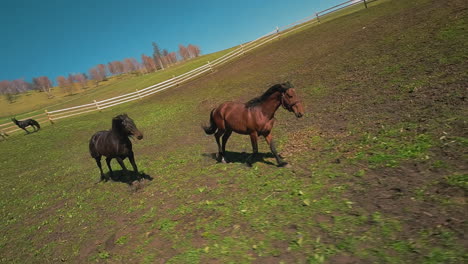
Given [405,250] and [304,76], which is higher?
[304,76]

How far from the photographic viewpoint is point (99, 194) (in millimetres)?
8375

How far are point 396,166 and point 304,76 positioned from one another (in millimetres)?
13324

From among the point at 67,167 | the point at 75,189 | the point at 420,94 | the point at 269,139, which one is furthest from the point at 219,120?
the point at 67,167

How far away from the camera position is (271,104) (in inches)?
270

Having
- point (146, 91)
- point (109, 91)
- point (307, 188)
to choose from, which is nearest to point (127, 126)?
point (307, 188)

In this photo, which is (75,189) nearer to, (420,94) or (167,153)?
(167,153)

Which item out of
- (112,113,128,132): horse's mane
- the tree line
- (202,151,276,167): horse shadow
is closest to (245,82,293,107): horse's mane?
(202,151,276,167): horse shadow

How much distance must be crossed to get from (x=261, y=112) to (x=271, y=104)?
396 millimetres

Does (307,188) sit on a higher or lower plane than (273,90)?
lower

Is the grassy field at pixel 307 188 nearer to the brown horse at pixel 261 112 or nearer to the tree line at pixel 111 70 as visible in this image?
the brown horse at pixel 261 112

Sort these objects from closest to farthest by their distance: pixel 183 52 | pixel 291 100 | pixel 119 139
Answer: pixel 291 100, pixel 119 139, pixel 183 52

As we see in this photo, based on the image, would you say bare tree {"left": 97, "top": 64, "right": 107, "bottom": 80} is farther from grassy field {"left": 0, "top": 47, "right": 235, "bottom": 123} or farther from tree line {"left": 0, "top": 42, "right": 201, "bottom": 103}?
grassy field {"left": 0, "top": 47, "right": 235, "bottom": 123}

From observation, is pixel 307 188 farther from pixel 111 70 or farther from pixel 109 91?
pixel 111 70

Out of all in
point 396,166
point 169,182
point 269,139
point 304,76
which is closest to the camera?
point 396,166
